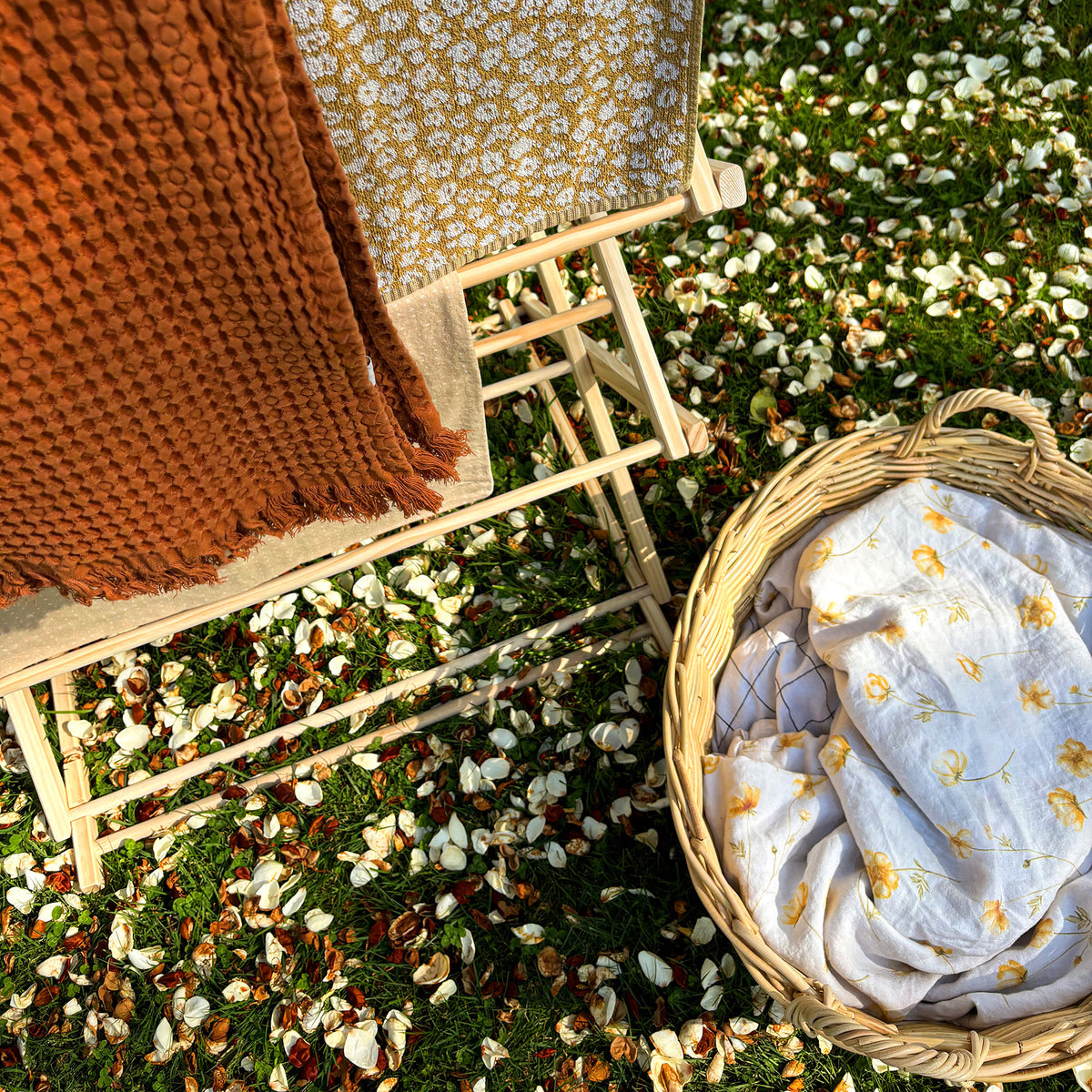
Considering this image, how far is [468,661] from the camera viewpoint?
1437 millimetres

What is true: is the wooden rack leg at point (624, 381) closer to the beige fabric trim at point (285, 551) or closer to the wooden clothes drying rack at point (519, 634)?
Result: the wooden clothes drying rack at point (519, 634)

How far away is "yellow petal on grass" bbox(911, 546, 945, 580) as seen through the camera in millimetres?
1315

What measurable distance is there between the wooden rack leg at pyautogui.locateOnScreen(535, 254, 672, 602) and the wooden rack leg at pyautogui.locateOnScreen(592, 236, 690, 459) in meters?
0.23

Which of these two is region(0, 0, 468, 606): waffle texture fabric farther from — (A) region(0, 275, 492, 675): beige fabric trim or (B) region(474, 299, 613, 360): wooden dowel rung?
(B) region(474, 299, 613, 360): wooden dowel rung

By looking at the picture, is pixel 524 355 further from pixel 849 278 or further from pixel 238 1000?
pixel 238 1000

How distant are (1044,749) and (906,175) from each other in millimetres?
1225

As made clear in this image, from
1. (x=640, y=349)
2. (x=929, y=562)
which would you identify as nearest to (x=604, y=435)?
(x=640, y=349)

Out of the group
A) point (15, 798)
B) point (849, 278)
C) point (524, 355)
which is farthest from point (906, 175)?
point (15, 798)

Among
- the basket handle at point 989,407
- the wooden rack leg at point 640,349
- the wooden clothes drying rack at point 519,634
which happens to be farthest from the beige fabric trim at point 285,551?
the basket handle at point 989,407

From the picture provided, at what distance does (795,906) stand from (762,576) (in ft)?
1.59

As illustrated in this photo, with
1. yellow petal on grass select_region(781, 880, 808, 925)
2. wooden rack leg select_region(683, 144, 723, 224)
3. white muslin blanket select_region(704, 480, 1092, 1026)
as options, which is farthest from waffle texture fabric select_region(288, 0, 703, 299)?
yellow petal on grass select_region(781, 880, 808, 925)

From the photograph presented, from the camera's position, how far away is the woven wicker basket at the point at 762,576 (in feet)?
3.21

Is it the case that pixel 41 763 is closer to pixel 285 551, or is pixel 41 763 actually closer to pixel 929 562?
pixel 285 551

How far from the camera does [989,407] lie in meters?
1.25
